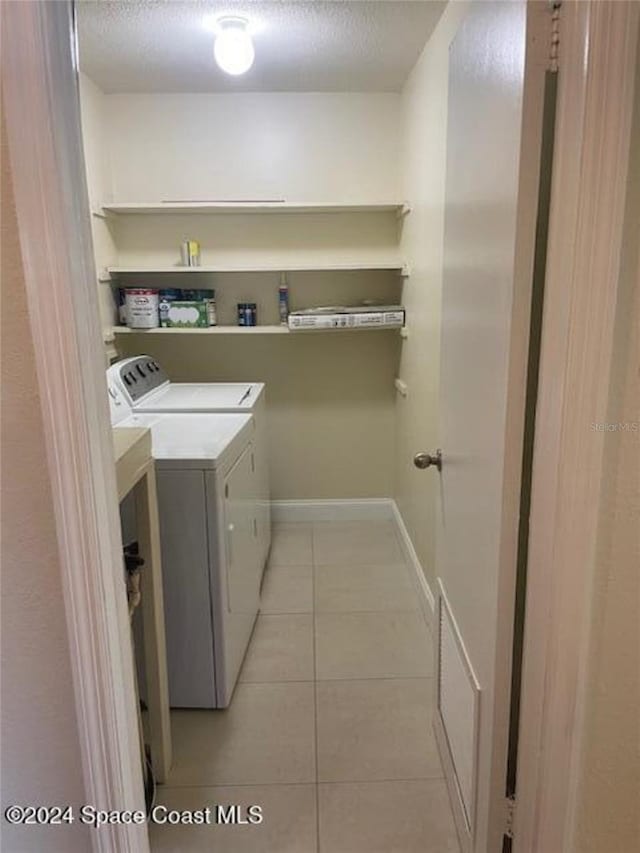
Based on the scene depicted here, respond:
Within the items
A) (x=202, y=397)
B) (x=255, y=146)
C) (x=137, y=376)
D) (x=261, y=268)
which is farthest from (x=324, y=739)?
(x=255, y=146)

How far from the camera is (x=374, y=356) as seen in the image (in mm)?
3412

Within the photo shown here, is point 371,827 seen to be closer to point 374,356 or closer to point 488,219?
point 488,219

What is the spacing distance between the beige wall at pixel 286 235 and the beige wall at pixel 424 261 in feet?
0.94

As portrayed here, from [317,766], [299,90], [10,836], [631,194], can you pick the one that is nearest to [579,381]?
[631,194]

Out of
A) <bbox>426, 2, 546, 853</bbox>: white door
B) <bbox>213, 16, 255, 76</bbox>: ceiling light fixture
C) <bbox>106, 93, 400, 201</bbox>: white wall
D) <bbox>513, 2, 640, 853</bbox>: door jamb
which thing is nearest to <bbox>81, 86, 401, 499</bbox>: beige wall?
<bbox>106, 93, 400, 201</bbox>: white wall

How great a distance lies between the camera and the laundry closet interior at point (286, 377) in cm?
180

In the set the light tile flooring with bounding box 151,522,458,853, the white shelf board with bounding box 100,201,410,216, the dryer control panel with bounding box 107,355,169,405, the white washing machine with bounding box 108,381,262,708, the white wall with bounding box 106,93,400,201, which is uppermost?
the white wall with bounding box 106,93,400,201

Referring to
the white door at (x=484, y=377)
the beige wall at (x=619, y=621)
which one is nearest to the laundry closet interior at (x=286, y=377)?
the white door at (x=484, y=377)

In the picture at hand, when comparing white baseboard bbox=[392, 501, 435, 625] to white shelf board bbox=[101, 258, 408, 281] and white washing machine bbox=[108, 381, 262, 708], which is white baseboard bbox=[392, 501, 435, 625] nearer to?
white washing machine bbox=[108, 381, 262, 708]

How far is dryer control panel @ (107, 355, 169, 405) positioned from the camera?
8.57ft

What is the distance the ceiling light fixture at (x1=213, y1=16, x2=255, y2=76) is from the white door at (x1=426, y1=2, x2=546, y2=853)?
1119mm

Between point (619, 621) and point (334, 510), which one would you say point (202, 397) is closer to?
point (334, 510)

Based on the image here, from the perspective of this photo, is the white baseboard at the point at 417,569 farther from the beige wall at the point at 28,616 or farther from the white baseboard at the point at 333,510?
the beige wall at the point at 28,616

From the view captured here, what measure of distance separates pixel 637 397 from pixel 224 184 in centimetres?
274
